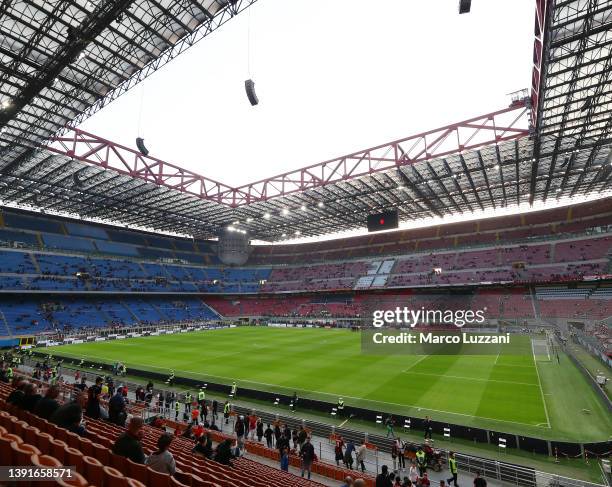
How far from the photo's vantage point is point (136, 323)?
52.9 m

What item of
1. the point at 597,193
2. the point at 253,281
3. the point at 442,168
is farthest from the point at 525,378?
the point at 253,281

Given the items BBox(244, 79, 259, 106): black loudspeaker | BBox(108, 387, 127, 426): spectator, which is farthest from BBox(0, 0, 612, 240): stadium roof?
BBox(108, 387, 127, 426): spectator

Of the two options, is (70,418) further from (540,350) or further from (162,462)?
(540,350)

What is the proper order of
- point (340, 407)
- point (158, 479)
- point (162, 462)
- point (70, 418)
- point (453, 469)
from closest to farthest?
point (158, 479) < point (162, 462) < point (70, 418) < point (453, 469) < point (340, 407)

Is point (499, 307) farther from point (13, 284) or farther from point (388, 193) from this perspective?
point (13, 284)

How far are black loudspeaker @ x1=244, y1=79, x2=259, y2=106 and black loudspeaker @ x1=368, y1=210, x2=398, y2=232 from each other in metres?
21.7

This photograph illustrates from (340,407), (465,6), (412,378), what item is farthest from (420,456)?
(465,6)

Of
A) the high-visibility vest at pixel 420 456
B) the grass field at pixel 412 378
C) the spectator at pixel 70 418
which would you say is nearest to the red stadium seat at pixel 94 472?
the spectator at pixel 70 418

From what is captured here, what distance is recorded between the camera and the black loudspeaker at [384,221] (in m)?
35.6

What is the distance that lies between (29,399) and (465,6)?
17100mm

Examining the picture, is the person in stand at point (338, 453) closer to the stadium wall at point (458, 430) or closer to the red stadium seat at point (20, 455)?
the stadium wall at point (458, 430)

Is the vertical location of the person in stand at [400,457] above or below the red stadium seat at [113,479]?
below

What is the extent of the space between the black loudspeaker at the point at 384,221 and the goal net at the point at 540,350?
16724mm

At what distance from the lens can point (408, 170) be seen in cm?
3669
